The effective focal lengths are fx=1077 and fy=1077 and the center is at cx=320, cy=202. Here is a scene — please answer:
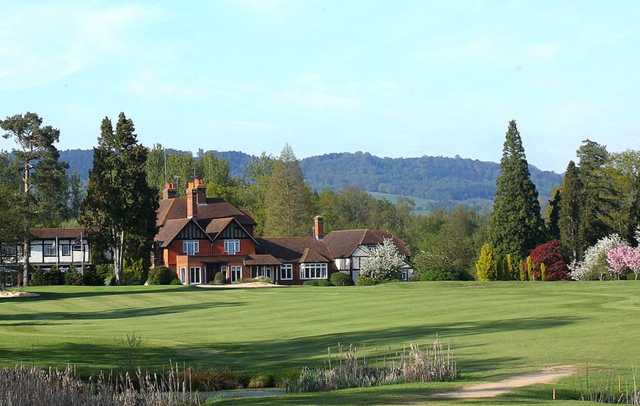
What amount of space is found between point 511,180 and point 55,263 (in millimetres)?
47980

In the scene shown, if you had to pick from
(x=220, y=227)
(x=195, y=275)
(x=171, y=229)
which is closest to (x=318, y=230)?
(x=220, y=227)

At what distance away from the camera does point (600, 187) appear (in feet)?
326

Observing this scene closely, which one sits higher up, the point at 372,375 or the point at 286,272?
the point at 286,272

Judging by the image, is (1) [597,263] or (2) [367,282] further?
(2) [367,282]

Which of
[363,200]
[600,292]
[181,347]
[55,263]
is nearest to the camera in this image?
[181,347]

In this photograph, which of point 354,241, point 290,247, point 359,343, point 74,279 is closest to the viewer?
point 359,343

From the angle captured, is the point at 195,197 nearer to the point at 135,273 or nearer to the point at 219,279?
the point at 219,279

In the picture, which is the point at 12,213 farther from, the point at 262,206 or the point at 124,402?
the point at 262,206

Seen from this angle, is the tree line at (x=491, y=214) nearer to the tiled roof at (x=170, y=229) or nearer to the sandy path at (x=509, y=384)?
the tiled roof at (x=170, y=229)

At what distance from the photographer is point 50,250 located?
366 ft

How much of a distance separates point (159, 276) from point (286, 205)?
4046 cm

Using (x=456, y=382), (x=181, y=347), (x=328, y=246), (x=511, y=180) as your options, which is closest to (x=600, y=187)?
(x=511, y=180)

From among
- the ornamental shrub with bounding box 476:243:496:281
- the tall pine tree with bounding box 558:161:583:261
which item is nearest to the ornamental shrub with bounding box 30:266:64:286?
the ornamental shrub with bounding box 476:243:496:281

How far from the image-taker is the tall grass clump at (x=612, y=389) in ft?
72.2
